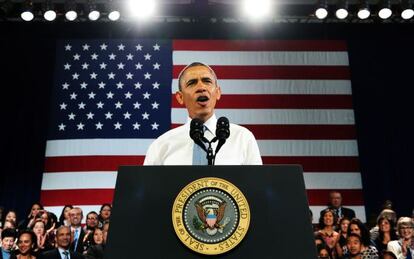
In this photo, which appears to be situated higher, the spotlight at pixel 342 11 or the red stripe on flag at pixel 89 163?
the spotlight at pixel 342 11

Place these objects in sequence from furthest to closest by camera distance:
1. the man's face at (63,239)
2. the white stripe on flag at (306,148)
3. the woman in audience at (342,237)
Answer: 1. the white stripe on flag at (306,148)
2. the woman in audience at (342,237)
3. the man's face at (63,239)

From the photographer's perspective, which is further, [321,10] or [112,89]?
[112,89]

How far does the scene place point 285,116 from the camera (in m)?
8.05

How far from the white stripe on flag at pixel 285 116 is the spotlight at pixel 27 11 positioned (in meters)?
2.47

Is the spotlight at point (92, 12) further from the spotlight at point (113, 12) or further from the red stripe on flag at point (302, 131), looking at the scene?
the red stripe on flag at point (302, 131)

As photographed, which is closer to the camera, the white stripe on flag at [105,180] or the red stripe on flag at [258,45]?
the white stripe on flag at [105,180]

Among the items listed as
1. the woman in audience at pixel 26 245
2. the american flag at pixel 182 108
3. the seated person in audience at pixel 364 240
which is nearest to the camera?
the seated person in audience at pixel 364 240

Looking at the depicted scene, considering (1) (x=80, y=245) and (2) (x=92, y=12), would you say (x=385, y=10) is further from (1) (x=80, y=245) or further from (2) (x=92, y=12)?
(1) (x=80, y=245)

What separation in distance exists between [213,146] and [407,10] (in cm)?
675

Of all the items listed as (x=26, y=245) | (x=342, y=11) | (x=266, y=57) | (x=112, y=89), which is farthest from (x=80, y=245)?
(x=342, y=11)

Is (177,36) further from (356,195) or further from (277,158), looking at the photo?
(356,195)

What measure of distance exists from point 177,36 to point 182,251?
25.3 feet

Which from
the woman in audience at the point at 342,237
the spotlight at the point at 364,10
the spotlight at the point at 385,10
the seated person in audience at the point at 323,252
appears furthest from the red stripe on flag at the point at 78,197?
the spotlight at the point at 385,10

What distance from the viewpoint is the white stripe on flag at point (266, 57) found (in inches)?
325
